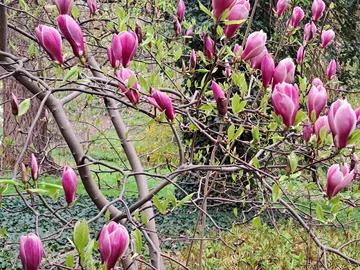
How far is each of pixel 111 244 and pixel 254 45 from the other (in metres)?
0.52

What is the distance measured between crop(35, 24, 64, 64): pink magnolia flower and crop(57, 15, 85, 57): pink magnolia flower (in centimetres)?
2

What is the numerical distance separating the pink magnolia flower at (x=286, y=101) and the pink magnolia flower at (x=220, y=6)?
0.18 m

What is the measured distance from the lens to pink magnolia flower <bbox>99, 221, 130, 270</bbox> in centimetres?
65

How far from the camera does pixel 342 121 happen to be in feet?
2.51

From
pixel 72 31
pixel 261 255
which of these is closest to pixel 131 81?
pixel 72 31

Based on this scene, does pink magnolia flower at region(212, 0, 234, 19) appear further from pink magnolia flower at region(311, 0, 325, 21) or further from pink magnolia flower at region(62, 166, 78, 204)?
pink magnolia flower at region(311, 0, 325, 21)

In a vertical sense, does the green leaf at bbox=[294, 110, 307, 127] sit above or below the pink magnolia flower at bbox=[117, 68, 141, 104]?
below

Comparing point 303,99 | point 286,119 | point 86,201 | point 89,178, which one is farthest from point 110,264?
point 86,201

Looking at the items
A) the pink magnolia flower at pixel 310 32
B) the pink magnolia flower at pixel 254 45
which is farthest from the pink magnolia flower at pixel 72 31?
the pink magnolia flower at pixel 310 32

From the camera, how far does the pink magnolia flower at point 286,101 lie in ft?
2.68

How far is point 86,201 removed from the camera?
691cm

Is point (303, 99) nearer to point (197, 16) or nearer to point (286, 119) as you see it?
point (286, 119)

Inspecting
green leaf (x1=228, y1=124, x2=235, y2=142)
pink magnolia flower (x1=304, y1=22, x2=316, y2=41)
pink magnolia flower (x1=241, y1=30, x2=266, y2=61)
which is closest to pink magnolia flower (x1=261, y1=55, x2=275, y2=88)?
pink magnolia flower (x1=241, y1=30, x2=266, y2=61)

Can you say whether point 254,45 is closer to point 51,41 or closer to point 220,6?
point 220,6
